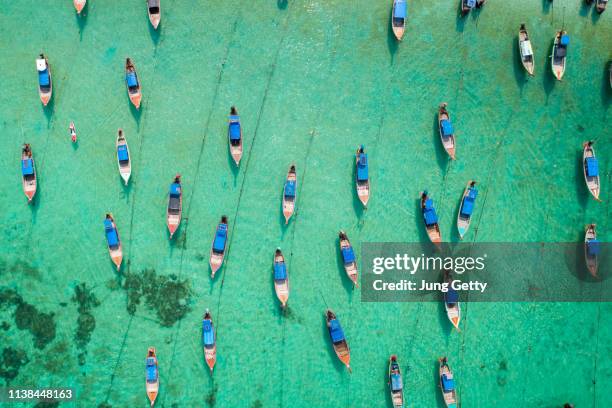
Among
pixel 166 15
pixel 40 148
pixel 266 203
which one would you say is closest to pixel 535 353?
pixel 266 203

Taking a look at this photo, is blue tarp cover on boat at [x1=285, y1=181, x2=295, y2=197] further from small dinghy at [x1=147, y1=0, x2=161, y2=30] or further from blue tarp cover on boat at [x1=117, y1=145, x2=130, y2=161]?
small dinghy at [x1=147, y1=0, x2=161, y2=30]

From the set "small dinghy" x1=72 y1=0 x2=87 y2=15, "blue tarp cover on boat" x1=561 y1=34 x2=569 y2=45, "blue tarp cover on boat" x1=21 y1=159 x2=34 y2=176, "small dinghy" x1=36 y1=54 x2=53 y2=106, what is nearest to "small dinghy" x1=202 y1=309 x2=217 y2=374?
"blue tarp cover on boat" x1=21 y1=159 x2=34 y2=176

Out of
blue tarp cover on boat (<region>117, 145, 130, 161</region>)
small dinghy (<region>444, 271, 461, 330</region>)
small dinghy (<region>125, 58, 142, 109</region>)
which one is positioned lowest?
small dinghy (<region>444, 271, 461, 330</region>)

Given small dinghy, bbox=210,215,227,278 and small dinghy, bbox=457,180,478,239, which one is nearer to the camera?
small dinghy, bbox=210,215,227,278

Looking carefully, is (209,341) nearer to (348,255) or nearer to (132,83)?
(348,255)

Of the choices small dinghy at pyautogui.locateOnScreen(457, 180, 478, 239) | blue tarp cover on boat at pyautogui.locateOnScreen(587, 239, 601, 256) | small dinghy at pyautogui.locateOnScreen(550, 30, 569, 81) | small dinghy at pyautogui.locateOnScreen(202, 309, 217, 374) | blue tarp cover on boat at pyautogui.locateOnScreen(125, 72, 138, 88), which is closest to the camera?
blue tarp cover on boat at pyautogui.locateOnScreen(125, 72, 138, 88)

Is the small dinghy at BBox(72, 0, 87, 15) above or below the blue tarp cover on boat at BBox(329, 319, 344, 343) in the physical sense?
above
